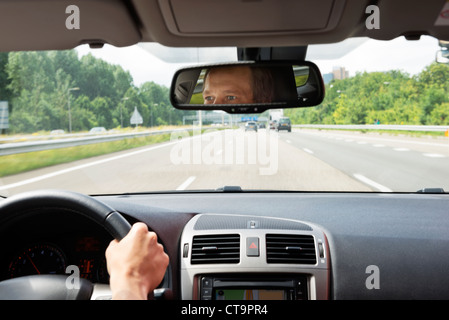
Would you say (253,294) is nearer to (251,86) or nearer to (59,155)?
(251,86)

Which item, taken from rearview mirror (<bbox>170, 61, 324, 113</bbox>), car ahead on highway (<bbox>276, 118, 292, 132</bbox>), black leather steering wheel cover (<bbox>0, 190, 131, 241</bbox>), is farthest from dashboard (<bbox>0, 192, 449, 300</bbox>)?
car ahead on highway (<bbox>276, 118, 292, 132</bbox>)

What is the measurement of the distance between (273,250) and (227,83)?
1.13 m

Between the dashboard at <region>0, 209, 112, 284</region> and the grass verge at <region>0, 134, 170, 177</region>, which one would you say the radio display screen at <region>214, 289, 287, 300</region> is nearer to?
the dashboard at <region>0, 209, 112, 284</region>

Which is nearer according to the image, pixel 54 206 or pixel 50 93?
pixel 54 206

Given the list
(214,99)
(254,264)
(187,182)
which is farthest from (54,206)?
(187,182)

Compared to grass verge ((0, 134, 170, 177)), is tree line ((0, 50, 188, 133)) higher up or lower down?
higher up

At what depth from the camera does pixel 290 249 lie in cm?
300

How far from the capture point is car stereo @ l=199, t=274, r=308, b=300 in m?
2.87

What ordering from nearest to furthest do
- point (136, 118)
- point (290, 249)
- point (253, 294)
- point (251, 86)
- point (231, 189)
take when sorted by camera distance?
point (251, 86), point (253, 294), point (290, 249), point (231, 189), point (136, 118)

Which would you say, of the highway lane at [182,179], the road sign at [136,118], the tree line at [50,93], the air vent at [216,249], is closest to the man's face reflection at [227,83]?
the air vent at [216,249]

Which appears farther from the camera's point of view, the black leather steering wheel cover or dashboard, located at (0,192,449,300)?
dashboard, located at (0,192,449,300)

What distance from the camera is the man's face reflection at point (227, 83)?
8.82 ft

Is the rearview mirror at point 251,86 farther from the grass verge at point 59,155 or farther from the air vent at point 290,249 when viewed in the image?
the grass verge at point 59,155

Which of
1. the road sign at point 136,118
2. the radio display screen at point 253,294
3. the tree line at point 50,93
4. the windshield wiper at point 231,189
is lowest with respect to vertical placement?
the radio display screen at point 253,294
